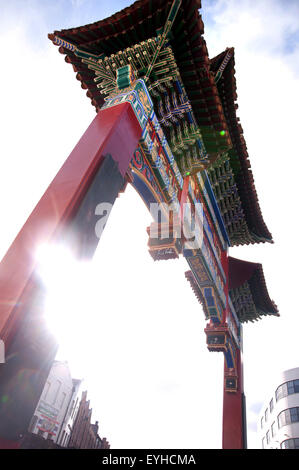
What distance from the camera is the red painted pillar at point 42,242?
201cm

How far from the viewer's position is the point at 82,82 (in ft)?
17.9

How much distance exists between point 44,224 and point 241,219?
7.78m

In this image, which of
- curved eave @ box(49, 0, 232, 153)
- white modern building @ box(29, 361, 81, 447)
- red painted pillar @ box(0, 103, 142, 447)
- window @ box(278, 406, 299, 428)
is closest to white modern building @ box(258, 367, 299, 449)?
window @ box(278, 406, 299, 428)

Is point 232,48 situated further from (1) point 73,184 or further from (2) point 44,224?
(2) point 44,224

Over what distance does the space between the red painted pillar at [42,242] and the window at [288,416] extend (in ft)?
86.7

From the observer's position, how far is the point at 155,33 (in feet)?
14.6

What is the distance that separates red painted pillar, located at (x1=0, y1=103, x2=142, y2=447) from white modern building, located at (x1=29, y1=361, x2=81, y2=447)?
17.7 meters

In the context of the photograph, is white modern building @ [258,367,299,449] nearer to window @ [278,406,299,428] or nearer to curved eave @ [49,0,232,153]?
window @ [278,406,299,428]

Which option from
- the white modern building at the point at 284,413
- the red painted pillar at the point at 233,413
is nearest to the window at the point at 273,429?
the white modern building at the point at 284,413

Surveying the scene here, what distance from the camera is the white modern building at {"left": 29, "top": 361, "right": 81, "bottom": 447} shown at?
688 inches

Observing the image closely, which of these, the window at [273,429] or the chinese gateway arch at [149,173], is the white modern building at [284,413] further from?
the chinese gateway arch at [149,173]

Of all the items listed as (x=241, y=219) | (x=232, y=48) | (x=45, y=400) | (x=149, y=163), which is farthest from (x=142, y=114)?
(x=45, y=400)

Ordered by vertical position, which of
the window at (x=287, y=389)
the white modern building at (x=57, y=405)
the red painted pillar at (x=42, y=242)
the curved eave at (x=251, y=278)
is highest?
the window at (x=287, y=389)

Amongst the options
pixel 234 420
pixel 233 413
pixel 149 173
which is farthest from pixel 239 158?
pixel 234 420
